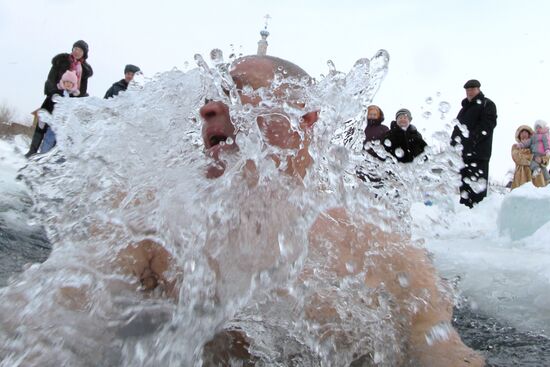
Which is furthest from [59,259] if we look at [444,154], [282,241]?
[444,154]

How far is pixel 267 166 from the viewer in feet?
5.32

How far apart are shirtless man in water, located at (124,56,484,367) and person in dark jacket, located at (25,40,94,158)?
466 centimetres

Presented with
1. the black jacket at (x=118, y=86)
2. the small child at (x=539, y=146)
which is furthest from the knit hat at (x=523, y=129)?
the black jacket at (x=118, y=86)

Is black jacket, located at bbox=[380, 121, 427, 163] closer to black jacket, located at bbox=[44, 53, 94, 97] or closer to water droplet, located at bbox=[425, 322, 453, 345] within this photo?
black jacket, located at bbox=[44, 53, 94, 97]

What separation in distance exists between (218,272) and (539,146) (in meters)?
6.48

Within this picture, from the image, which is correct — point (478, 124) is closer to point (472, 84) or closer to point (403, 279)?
point (472, 84)

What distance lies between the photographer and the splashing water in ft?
4.30

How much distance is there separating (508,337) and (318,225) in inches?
42.2

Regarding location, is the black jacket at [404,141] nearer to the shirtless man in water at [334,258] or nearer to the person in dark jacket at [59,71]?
the person in dark jacket at [59,71]

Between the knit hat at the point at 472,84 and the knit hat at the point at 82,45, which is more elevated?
the knit hat at the point at 472,84

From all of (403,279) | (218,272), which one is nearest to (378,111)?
(403,279)

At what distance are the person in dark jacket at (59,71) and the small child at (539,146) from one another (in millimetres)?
5725

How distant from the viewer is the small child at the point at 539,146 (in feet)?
22.2

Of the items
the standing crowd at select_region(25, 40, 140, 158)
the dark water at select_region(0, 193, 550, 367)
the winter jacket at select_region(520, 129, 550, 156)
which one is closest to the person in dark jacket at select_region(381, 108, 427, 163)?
the winter jacket at select_region(520, 129, 550, 156)
